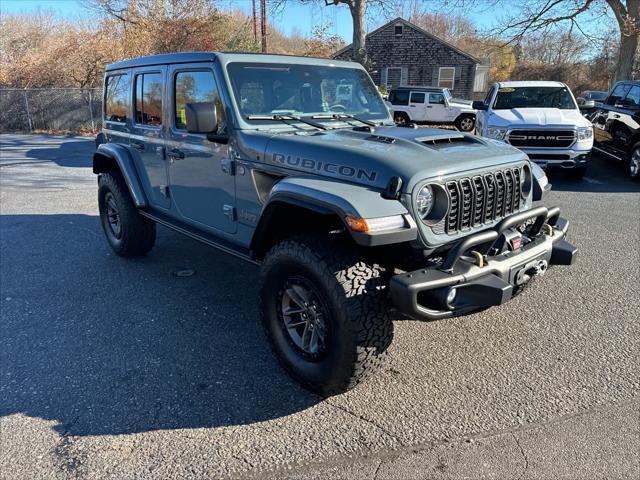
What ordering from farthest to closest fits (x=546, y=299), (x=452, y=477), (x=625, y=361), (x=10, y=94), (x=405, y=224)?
(x=10, y=94) → (x=546, y=299) → (x=625, y=361) → (x=405, y=224) → (x=452, y=477)

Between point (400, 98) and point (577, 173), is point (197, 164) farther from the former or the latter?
point (400, 98)

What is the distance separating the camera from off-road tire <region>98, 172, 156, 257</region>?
4973mm

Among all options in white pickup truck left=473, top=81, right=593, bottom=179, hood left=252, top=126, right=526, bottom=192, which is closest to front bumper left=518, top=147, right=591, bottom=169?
white pickup truck left=473, top=81, right=593, bottom=179

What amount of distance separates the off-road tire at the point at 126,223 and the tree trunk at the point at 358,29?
51.7ft

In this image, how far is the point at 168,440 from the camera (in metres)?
2.55

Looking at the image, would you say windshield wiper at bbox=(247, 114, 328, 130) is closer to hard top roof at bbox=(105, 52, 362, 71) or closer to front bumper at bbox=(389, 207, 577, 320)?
hard top roof at bbox=(105, 52, 362, 71)

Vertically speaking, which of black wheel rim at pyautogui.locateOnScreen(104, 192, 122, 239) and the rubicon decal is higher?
the rubicon decal

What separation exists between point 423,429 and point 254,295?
2.12 meters

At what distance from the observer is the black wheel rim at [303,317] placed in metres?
2.80

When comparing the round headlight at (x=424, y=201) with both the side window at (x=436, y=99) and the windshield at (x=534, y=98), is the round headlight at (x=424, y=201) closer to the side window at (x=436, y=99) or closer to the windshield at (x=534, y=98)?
the windshield at (x=534, y=98)

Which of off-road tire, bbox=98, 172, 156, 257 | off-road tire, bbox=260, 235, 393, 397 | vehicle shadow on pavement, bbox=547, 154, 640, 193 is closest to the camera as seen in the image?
off-road tire, bbox=260, 235, 393, 397

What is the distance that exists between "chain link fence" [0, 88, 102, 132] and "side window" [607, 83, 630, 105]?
1715cm

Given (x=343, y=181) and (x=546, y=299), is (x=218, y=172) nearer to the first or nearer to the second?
(x=343, y=181)

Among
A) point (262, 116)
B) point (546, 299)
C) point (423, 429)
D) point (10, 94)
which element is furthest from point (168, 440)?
point (10, 94)
